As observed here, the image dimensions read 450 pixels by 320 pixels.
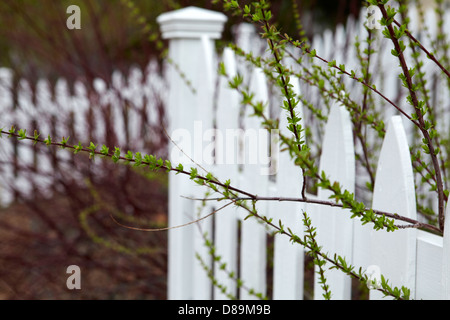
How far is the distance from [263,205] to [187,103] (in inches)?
24.6

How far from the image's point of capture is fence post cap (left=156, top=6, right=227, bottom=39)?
2.06 meters

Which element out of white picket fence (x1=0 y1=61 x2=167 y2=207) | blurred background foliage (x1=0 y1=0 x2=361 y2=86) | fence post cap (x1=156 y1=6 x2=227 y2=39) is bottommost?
white picket fence (x1=0 y1=61 x2=167 y2=207)

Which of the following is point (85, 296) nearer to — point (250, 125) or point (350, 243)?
point (250, 125)

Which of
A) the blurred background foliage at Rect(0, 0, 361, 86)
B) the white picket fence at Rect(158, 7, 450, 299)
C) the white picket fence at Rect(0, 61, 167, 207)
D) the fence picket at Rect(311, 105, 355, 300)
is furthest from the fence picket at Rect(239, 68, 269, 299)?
the white picket fence at Rect(0, 61, 167, 207)

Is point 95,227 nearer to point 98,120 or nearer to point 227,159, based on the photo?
point 98,120

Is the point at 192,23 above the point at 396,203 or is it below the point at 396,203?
above

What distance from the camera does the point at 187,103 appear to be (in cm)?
216

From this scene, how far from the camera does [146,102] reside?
3.13 meters

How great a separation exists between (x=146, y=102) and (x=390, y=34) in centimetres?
229

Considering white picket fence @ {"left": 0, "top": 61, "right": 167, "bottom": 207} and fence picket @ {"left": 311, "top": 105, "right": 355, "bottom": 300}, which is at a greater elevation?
white picket fence @ {"left": 0, "top": 61, "right": 167, "bottom": 207}

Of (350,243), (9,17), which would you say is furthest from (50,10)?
(350,243)

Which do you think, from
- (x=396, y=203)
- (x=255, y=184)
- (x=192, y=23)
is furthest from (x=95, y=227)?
(x=396, y=203)

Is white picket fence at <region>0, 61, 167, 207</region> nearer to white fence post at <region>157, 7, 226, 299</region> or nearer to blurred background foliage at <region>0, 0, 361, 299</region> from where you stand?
blurred background foliage at <region>0, 0, 361, 299</region>

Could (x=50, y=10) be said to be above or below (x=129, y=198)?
above
